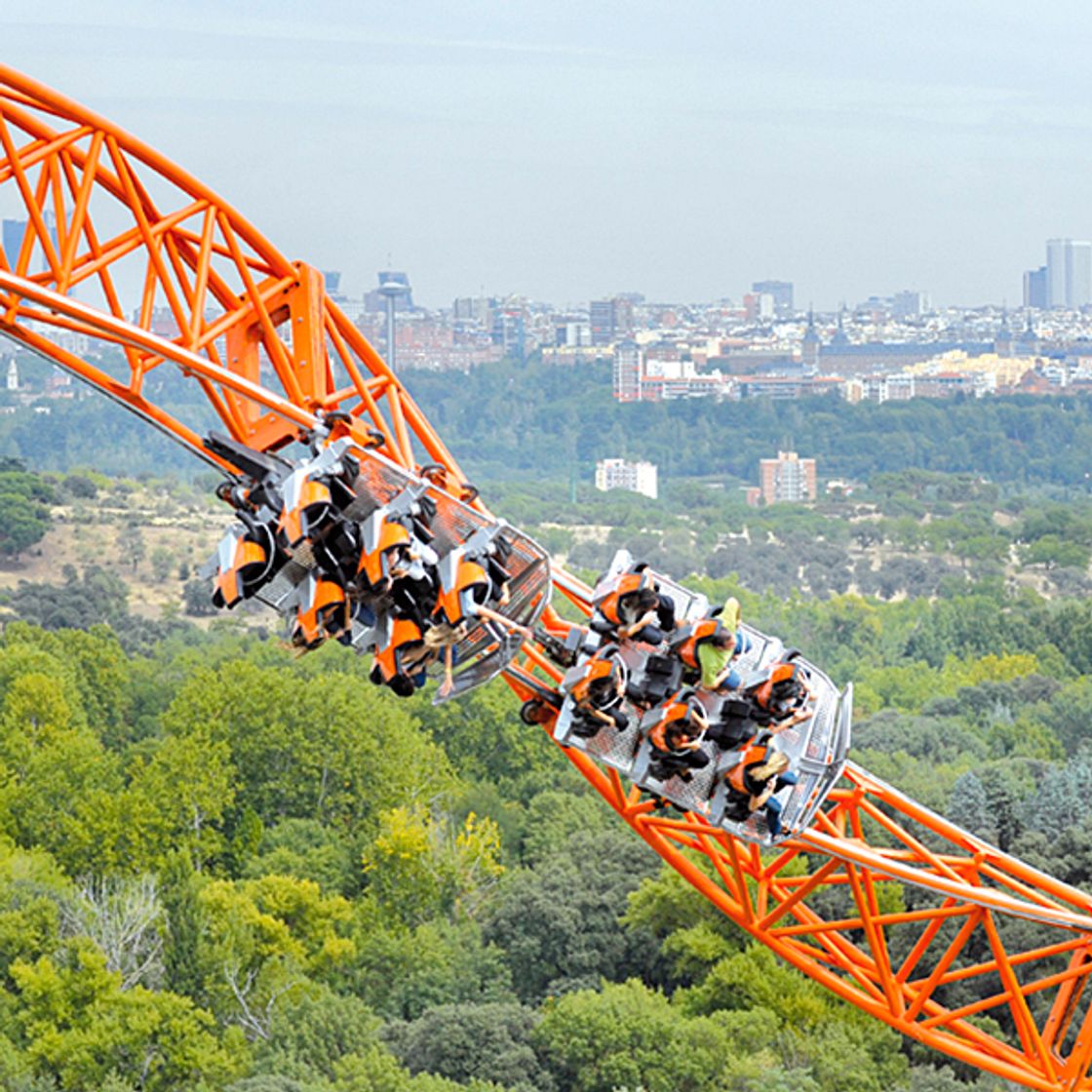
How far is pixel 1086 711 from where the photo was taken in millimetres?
70812

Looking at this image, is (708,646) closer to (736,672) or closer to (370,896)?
(736,672)

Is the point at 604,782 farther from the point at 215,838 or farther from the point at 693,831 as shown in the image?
the point at 215,838

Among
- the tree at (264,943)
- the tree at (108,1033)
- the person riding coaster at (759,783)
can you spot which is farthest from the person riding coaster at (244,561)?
the tree at (264,943)

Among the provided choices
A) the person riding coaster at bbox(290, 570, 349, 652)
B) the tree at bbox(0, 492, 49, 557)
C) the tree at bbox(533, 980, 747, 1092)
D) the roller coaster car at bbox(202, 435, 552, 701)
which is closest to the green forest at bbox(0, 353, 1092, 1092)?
the tree at bbox(533, 980, 747, 1092)

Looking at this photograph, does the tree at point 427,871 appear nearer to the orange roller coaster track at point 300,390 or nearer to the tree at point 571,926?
the tree at point 571,926

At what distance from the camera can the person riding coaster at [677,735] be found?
618 inches

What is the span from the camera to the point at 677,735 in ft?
51.7

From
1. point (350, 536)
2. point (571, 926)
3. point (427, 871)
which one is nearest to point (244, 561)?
point (350, 536)

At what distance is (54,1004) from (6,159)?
23059mm

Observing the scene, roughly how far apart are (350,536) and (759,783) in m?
3.80

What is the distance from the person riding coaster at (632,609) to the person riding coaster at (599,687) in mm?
153

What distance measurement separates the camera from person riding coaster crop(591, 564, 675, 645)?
1552cm

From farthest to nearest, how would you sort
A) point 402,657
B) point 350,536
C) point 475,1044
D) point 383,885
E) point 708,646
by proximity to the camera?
point 383,885, point 475,1044, point 708,646, point 402,657, point 350,536

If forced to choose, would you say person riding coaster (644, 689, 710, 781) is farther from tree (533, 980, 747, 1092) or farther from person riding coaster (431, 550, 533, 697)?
tree (533, 980, 747, 1092)
